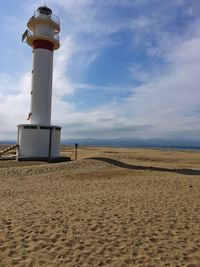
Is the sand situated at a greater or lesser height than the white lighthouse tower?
lesser

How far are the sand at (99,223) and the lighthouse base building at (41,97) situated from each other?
35.6ft

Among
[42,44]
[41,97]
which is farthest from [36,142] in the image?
[42,44]

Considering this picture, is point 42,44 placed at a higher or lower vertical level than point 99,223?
higher

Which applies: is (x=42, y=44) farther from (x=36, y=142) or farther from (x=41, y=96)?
(x=36, y=142)

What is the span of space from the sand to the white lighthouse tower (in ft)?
35.6

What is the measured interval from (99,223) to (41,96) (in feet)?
67.2

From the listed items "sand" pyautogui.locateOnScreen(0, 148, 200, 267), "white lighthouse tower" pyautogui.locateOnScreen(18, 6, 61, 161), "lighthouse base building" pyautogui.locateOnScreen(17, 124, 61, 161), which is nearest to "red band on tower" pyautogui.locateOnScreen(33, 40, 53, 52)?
"white lighthouse tower" pyautogui.locateOnScreen(18, 6, 61, 161)

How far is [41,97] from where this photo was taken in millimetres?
27453

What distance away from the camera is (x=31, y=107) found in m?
27.7

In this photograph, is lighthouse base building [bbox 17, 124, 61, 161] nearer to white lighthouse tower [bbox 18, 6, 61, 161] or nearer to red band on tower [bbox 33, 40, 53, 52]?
white lighthouse tower [bbox 18, 6, 61, 161]

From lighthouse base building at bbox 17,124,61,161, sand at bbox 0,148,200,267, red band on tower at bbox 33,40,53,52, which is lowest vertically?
sand at bbox 0,148,200,267

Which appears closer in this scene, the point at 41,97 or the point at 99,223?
the point at 99,223

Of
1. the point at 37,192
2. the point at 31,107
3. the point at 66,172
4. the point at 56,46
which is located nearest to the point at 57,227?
the point at 37,192

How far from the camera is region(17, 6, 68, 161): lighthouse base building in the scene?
2648cm
